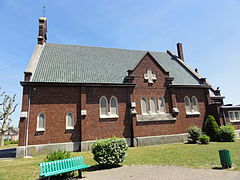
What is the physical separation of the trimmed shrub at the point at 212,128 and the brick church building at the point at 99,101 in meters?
1.05

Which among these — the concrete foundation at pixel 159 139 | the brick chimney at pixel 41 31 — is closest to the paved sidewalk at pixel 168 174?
the concrete foundation at pixel 159 139

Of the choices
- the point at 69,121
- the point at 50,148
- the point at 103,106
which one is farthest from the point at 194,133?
the point at 50,148

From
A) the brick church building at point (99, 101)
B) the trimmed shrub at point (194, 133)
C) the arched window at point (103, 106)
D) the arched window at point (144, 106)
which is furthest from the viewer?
the arched window at point (144, 106)

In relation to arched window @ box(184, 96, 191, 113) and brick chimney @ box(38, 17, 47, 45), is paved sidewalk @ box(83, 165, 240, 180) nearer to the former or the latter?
arched window @ box(184, 96, 191, 113)

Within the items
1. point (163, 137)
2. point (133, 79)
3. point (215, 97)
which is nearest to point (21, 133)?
point (133, 79)

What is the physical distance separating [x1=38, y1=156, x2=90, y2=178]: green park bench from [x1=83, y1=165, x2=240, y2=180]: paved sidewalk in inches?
31.3

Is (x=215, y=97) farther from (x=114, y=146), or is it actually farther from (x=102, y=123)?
(x=114, y=146)

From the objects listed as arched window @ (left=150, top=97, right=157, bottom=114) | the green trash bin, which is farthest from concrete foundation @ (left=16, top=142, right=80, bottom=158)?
the green trash bin

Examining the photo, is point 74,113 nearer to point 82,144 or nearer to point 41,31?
point 82,144

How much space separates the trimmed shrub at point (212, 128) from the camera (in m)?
Answer: 19.2

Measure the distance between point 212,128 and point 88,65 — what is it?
18058 millimetres

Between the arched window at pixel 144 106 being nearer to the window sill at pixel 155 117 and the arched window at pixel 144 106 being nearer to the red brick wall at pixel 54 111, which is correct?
the window sill at pixel 155 117

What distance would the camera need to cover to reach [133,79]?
19.6 meters

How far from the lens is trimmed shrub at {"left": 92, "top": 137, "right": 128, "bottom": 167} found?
8898mm
